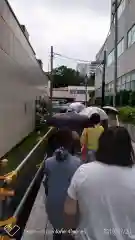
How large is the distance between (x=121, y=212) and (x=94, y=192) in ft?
0.71

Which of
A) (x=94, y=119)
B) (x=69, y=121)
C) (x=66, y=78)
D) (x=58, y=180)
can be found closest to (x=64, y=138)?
(x=58, y=180)

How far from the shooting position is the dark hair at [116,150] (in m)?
2.85

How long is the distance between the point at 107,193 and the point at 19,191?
414 centimetres

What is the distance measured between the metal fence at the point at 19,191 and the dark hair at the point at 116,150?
2069mm

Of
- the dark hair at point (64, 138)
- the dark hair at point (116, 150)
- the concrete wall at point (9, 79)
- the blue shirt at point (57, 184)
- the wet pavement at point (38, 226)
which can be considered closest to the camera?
the dark hair at point (116, 150)

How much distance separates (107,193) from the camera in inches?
109

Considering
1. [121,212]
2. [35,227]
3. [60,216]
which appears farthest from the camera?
[35,227]

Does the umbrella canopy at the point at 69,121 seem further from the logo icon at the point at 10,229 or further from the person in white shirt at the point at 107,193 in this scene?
the person in white shirt at the point at 107,193

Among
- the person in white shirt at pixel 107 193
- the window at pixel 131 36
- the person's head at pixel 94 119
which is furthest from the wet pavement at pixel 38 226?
the window at pixel 131 36


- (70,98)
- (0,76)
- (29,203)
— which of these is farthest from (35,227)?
(70,98)

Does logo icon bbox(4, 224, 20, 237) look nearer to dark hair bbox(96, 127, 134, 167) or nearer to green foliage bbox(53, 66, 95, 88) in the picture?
dark hair bbox(96, 127, 134, 167)

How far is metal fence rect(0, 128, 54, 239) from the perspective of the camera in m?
4.79

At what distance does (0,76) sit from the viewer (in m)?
10.5

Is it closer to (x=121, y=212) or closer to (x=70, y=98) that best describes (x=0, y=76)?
(x=121, y=212)
